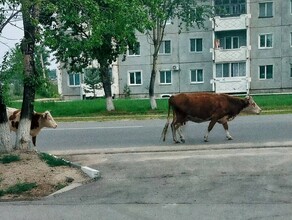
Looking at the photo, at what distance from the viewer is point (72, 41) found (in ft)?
35.4

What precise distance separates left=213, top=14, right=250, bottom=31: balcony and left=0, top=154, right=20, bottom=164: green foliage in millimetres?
34553

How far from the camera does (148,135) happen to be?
1418 cm

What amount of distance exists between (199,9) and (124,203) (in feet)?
65.2

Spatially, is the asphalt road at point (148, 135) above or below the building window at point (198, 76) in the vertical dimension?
below

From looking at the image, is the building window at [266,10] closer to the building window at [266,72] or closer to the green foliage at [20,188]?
the building window at [266,72]

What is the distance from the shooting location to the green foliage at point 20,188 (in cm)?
731

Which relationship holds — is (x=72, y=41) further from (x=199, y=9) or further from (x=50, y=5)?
(x=199, y=9)

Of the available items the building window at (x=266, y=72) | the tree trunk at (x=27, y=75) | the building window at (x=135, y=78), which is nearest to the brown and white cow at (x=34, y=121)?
the tree trunk at (x=27, y=75)

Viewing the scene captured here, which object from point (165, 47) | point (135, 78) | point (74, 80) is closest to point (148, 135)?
point (165, 47)

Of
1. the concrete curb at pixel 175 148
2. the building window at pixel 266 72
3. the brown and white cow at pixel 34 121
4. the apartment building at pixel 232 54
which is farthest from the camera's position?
the building window at pixel 266 72

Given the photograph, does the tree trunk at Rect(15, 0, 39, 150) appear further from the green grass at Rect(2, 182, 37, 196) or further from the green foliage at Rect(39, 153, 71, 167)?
the green grass at Rect(2, 182, 37, 196)

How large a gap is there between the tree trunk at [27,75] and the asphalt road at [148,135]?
2.64 meters

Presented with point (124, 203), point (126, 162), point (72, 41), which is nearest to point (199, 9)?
point (72, 41)

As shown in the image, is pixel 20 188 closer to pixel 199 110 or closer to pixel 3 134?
pixel 3 134
